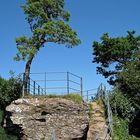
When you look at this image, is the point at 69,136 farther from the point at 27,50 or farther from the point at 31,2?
the point at 31,2

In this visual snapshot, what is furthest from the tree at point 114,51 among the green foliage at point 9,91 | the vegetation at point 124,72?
the green foliage at point 9,91

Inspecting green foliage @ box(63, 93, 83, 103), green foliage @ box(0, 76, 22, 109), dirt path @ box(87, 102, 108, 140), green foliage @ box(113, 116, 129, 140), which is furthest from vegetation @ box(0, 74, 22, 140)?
green foliage @ box(113, 116, 129, 140)

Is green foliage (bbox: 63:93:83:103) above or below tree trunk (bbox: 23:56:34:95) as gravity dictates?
below

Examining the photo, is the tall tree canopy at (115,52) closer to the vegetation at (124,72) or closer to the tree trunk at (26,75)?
the vegetation at (124,72)

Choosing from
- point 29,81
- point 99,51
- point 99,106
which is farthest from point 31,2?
point 99,51

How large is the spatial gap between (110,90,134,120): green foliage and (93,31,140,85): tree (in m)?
11.7

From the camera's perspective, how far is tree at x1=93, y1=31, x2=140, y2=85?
151ft

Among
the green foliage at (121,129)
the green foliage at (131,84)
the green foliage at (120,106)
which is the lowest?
the green foliage at (121,129)

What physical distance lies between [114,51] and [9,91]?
15514 millimetres

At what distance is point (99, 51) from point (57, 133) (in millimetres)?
18161

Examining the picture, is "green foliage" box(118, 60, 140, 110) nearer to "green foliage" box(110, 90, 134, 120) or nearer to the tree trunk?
"green foliage" box(110, 90, 134, 120)

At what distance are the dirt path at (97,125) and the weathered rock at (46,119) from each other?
0.58 m

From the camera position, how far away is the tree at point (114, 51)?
4603 cm

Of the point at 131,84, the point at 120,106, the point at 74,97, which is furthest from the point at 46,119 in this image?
the point at 131,84
